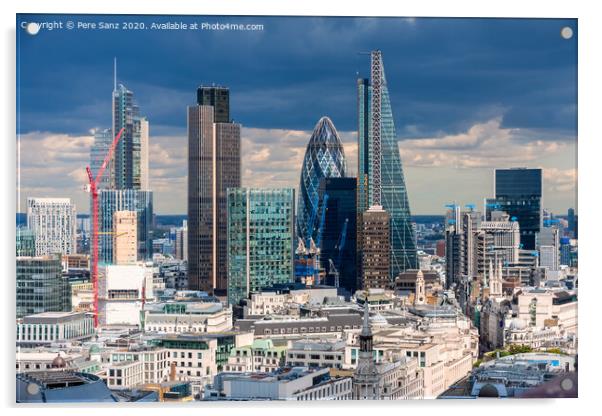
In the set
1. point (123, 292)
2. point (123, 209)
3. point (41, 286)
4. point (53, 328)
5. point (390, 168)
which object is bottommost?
point (53, 328)

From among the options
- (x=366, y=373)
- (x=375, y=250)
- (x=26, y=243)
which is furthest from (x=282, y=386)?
(x=375, y=250)

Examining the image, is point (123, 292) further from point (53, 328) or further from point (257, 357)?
point (257, 357)

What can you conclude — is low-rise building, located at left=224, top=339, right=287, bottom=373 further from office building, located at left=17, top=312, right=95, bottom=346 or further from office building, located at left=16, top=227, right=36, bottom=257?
office building, located at left=16, top=227, right=36, bottom=257

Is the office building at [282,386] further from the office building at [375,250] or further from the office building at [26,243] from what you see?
the office building at [375,250]

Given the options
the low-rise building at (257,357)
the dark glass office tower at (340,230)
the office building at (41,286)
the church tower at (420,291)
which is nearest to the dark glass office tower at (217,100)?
the office building at (41,286)

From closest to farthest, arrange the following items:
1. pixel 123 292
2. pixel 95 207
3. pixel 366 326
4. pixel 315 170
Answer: pixel 366 326
pixel 123 292
pixel 95 207
pixel 315 170

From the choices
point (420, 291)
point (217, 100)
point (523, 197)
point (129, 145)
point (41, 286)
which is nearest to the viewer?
point (41, 286)

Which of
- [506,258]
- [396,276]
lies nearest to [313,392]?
[506,258]
